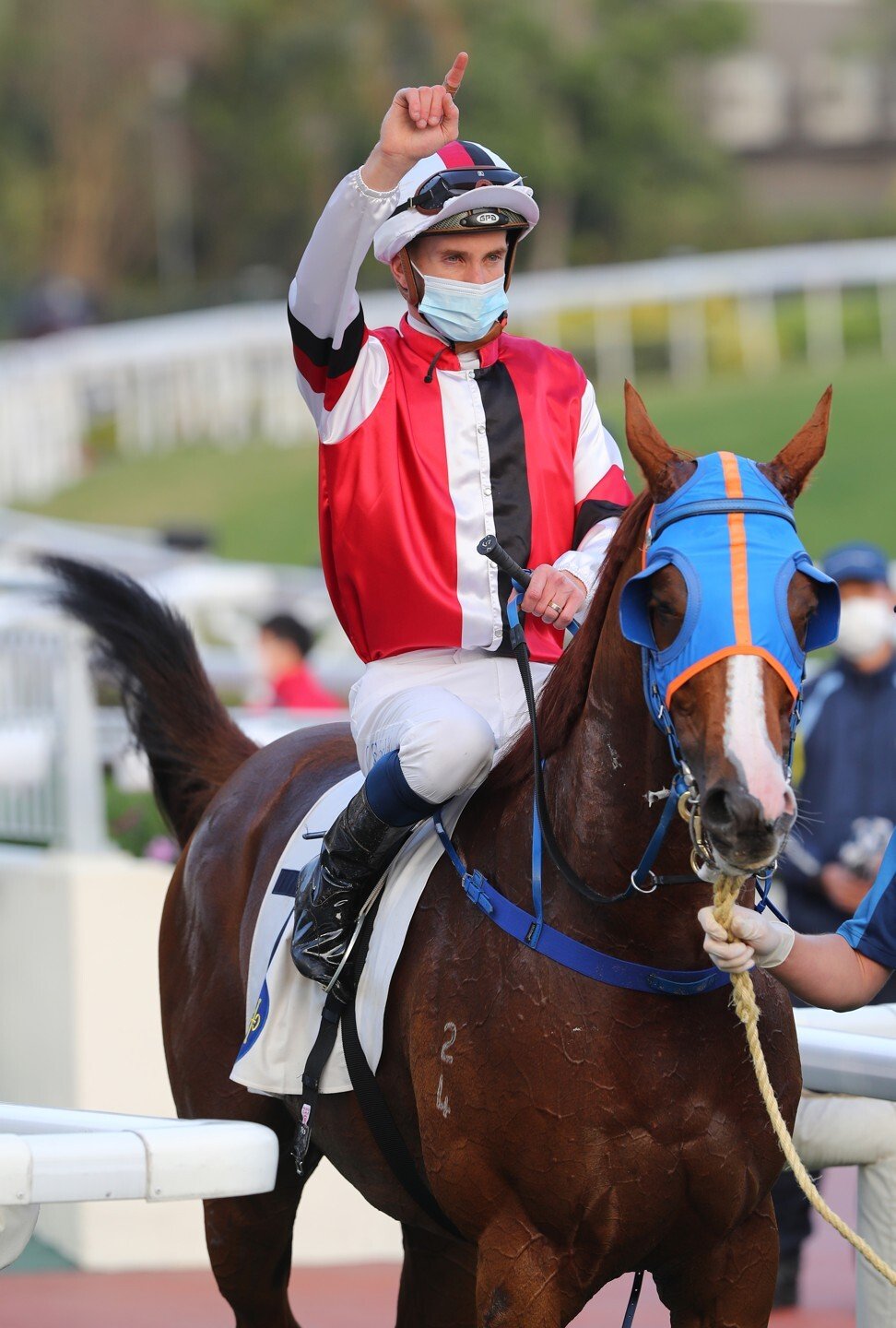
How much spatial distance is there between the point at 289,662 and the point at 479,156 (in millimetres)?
5105

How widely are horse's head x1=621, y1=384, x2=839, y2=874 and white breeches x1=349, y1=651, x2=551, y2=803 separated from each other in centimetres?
53

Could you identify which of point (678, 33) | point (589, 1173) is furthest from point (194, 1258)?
point (678, 33)

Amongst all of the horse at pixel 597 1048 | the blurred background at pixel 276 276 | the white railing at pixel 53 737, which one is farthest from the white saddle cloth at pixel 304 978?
the white railing at pixel 53 737

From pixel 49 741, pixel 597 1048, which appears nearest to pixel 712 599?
pixel 597 1048

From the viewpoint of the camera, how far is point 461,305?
3598 mm

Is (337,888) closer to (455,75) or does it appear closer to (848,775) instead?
(455,75)

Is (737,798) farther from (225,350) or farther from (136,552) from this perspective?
(225,350)

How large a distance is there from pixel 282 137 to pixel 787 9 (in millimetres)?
22996

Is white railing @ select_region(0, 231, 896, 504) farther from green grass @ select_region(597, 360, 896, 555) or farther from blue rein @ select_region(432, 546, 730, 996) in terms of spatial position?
blue rein @ select_region(432, 546, 730, 996)

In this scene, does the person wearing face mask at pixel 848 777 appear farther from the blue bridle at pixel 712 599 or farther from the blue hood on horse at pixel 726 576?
the blue hood on horse at pixel 726 576

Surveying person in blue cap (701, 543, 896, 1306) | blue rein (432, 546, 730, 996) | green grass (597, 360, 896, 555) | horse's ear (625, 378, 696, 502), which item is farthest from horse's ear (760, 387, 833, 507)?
green grass (597, 360, 896, 555)

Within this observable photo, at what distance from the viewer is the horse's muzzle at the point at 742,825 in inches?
100

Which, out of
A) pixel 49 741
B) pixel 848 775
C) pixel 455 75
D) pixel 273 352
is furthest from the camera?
pixel 273 352

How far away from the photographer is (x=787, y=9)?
56.6m
